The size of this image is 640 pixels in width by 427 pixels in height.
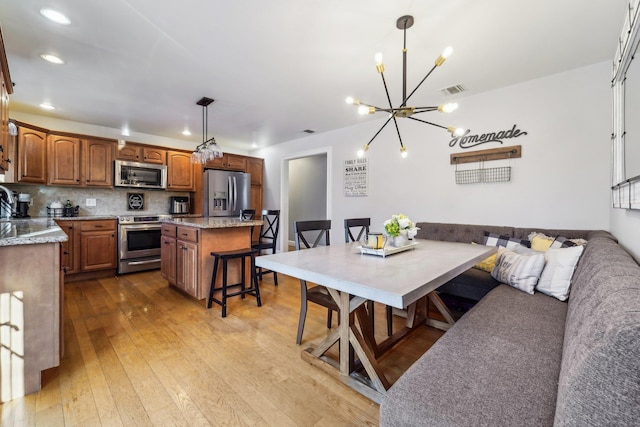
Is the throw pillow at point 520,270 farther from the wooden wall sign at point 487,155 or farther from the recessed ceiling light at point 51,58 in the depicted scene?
the recessed ceiling light at point 51,58

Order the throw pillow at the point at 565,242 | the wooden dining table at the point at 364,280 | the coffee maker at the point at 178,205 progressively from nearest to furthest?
the wooden dining table at the point at 364,280 → the throw pillow at the point at 565,242 → the coffee maker at the point at 178,205

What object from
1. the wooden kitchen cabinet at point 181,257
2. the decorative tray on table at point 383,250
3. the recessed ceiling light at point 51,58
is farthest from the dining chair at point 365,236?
the recessed ceiling light at point 51,58

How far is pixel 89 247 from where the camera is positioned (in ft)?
13.0

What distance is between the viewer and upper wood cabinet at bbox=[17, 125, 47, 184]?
3.53 m

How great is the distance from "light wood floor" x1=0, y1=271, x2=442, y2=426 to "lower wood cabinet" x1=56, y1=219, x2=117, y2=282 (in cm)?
123

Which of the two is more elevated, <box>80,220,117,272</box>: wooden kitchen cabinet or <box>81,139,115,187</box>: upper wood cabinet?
<box>81,139,115,187</box>: upper wood cabinet

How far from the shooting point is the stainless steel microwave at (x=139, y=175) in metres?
4.39

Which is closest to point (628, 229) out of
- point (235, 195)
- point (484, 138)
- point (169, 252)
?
point (484, 138)

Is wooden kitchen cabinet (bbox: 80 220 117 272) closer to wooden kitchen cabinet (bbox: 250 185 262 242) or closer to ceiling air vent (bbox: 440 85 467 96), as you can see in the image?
wooden kitchen cabinet (bbox: 250 185 262 242)

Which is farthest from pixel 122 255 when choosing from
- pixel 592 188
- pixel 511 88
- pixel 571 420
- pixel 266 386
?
pixel 592 188

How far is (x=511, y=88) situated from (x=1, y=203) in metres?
6.15

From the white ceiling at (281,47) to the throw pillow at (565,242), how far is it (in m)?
1.56

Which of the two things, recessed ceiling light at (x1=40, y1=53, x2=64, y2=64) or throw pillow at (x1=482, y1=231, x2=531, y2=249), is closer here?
recessed ceiling light at (x1=40, y1=53, x2=64, y2=64)

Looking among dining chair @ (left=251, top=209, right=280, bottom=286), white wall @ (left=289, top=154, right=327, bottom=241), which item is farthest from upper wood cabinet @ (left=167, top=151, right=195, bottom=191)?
white wall @ (left=289, top=154, right=327, bottom=241)
